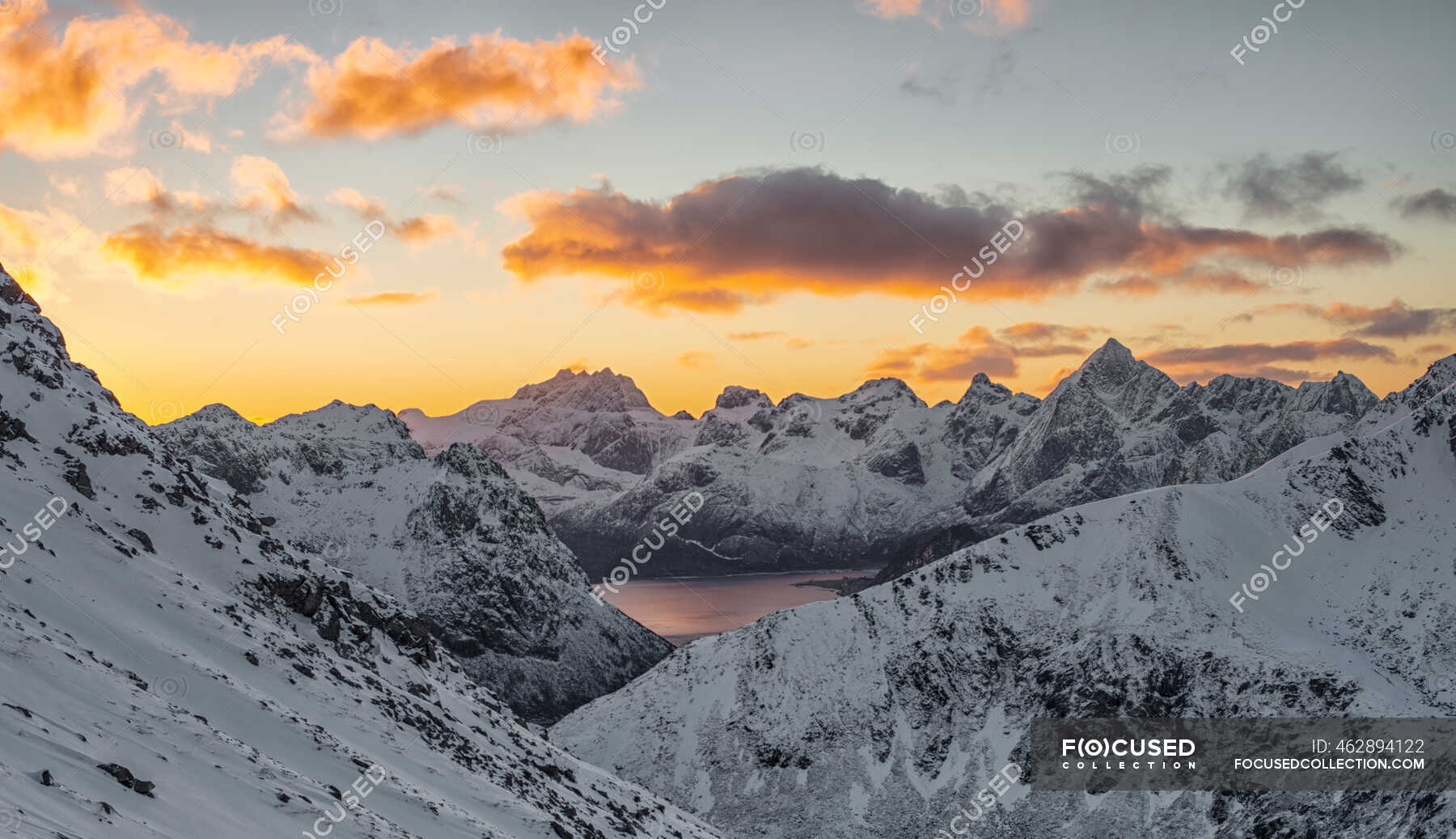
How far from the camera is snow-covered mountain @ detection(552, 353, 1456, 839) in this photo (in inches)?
5251

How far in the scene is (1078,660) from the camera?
150m

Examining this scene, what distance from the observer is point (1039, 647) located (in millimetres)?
156375

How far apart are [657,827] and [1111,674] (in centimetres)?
8108

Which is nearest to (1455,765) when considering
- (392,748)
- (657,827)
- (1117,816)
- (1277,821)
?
(1277,821)

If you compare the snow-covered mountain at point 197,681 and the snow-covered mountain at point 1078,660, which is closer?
the snow-covered mountain at point 197,681

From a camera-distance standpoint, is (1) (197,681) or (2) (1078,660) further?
(2) (1078,660)

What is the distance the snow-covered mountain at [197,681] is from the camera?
152 feet

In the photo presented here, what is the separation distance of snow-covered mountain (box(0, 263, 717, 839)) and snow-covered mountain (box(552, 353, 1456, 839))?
141 ft

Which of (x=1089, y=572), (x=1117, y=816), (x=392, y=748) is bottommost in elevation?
(x=1117, y=816)

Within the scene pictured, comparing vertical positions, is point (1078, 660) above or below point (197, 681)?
above

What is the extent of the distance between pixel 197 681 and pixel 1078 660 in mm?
124383

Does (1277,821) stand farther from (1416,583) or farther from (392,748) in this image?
(392,748)

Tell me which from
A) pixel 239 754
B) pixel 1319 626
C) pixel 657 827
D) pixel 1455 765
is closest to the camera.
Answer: pixel 239 754

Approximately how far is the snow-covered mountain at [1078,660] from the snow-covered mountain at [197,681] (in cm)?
4307
